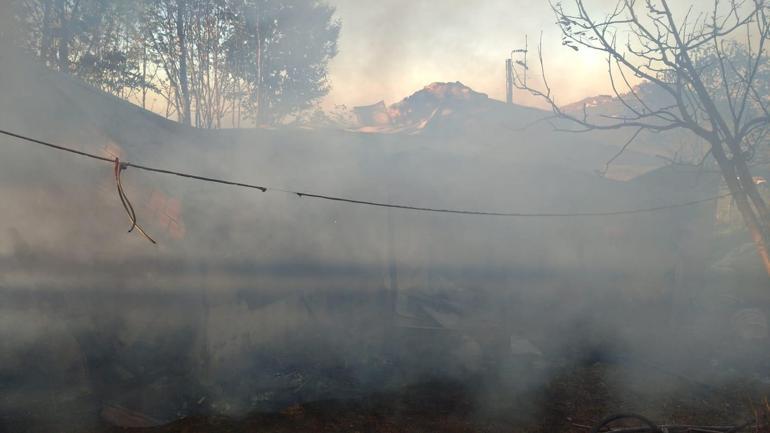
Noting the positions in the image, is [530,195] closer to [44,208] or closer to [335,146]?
[335,146]

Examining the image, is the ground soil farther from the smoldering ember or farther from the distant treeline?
the distant treeline

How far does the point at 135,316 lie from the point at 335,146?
14.5 ft

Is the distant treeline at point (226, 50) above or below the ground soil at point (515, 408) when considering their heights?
above

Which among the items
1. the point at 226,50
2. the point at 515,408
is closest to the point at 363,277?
the point at 515,408

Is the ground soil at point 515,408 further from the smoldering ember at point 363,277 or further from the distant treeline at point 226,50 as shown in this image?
the distant treeline at point 226,50

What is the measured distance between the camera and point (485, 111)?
1644 cm

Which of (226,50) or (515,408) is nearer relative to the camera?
(515,408)

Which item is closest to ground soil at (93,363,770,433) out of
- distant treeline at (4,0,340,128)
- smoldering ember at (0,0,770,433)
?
smoldering ember at (0,0,770,433)

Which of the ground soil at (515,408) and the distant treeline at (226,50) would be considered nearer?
the ground soil at (515,408)

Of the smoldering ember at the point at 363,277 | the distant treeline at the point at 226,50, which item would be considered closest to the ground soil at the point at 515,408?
the smoldering ember at the point at 363,277

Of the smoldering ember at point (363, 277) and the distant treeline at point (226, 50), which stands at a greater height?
the distant treeline at point (226, 50)

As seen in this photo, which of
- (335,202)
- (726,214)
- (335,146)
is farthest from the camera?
(726,214)

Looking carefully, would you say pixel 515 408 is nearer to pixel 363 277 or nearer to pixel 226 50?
pixel 363 277

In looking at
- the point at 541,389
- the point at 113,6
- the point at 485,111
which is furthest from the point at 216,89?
the point at 541,389
